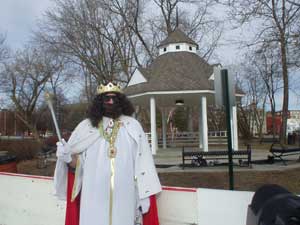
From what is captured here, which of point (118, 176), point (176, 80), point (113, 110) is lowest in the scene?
point (118, 176)

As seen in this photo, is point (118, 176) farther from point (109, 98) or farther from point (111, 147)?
point (109, 98)

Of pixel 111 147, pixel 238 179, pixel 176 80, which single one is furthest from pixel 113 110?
pixel 176 80

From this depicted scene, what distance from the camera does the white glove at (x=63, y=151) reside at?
3.64 m

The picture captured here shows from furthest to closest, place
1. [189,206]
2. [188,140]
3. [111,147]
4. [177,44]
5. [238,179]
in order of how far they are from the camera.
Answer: [188,140] → [177,44] → [238,179] → [189,206] → [111,147]

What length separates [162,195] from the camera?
4383 mm

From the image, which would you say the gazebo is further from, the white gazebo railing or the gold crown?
the gold crown

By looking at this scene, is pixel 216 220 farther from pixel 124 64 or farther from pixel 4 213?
pixel 124 64

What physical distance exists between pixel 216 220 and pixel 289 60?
10111 mm

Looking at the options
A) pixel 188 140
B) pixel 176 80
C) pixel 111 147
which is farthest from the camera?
pixel 188 140

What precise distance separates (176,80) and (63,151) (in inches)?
613

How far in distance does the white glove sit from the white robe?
0.14m

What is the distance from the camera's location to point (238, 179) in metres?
10.6

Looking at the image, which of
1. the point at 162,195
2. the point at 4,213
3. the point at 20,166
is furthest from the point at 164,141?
the point at 162,195

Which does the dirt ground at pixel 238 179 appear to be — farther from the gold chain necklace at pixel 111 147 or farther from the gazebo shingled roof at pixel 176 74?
the gazebo shingled roof at pixel 176 74
